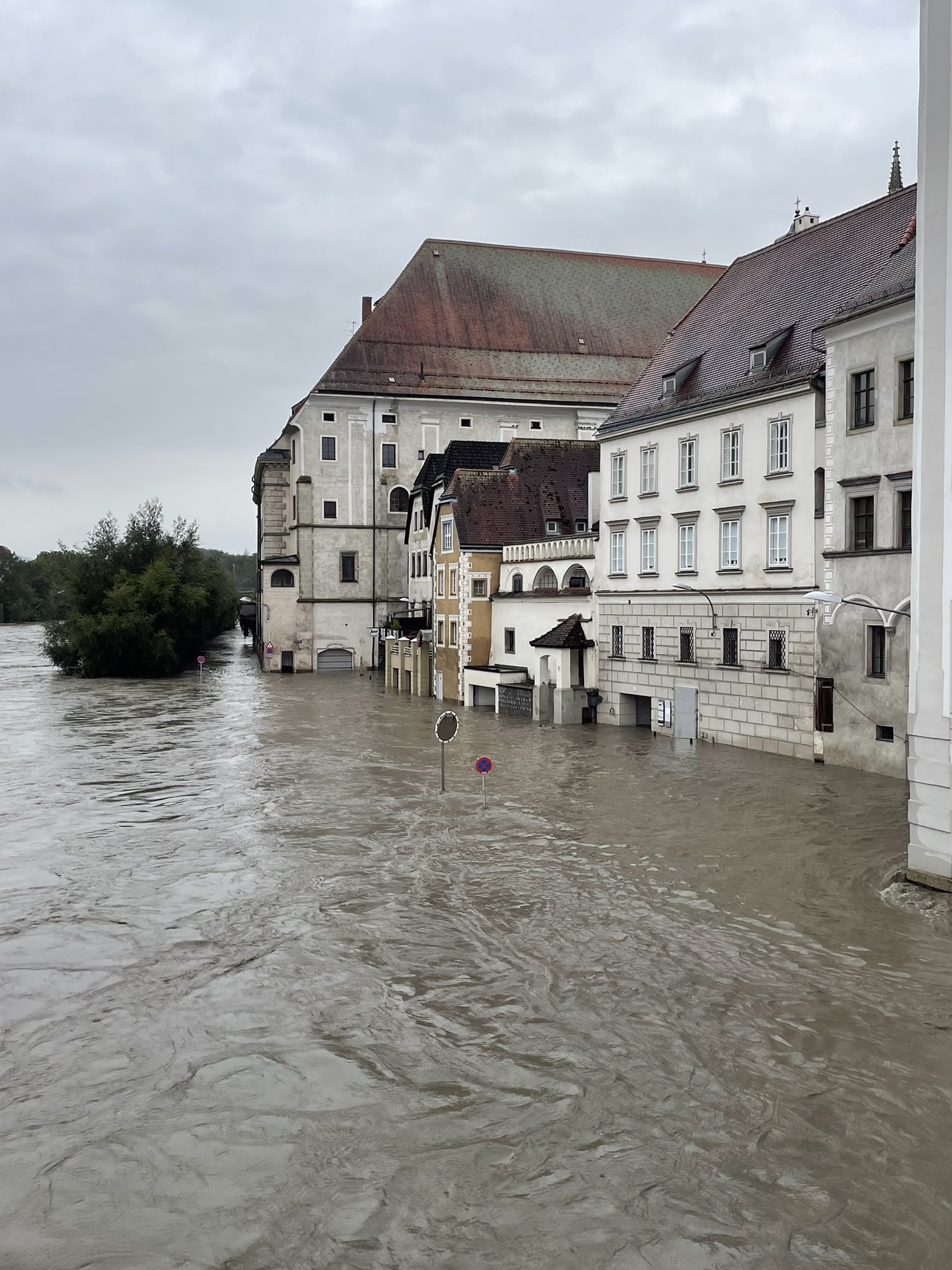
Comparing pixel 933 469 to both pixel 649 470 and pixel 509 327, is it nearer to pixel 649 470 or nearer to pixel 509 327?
pixel 649 470

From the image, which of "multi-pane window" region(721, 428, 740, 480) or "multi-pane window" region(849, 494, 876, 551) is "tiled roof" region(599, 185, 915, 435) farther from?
"multi-pane window" region(849, 494, 876, 551)

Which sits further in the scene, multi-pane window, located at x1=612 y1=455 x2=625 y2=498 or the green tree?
the green tree

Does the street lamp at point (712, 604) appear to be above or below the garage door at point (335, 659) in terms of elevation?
above

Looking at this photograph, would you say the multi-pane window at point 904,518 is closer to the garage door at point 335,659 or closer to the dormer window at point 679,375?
the dormer window at point 679,375

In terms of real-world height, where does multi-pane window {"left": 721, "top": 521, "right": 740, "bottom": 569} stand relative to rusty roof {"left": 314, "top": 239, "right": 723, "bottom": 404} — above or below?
below

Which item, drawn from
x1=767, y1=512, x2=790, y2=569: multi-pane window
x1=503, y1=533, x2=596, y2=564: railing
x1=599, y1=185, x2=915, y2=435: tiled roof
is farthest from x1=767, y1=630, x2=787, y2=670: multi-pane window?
x1=503, y1=533, x2=596, y2=564: railing

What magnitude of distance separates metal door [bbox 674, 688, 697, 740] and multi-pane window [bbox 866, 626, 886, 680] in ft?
25.2

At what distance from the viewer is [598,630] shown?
38656mm

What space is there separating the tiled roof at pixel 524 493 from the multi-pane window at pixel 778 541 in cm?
1535

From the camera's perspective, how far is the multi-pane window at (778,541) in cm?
2988

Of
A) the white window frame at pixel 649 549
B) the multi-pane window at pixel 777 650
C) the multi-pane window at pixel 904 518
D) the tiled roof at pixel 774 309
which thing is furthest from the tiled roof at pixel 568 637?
the multi-pane window at pixel 904 518

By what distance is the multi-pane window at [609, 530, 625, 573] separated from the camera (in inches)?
1476

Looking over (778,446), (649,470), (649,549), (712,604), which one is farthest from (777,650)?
(649,470)

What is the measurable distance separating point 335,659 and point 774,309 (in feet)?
136
